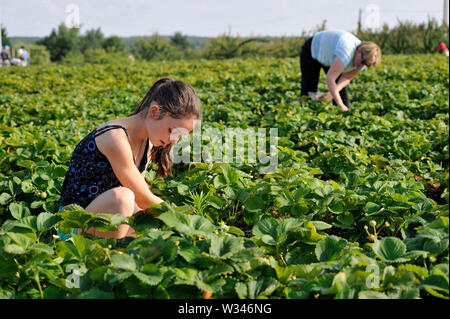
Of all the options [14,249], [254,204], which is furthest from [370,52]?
[14,249]

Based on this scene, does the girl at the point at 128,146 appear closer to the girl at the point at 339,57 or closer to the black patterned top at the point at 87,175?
the black patterned top at the point at 87,175

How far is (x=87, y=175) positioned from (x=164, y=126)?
502 millimetres

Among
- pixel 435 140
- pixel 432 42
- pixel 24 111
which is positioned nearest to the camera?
pixel 435 140

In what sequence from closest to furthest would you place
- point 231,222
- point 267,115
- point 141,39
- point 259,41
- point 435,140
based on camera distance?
point 231,222
point 435,140
point 267,115
point 259,41
point 141,39

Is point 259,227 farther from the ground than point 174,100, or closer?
closer

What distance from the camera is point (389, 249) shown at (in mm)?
1551

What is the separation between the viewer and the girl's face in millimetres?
2250

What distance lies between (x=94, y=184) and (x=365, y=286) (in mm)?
1565

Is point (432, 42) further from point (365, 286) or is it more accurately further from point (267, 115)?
point (365, 286)

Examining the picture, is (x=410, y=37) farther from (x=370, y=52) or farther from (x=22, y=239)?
(x=22, y=239)

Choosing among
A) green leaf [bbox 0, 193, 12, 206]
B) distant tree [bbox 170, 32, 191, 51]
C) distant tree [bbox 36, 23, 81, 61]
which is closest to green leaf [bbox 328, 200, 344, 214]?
green leaf [bbox 0, 193, 12, 206]

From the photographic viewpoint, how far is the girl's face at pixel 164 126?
7.38 ft

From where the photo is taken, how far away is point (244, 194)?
2316mm
